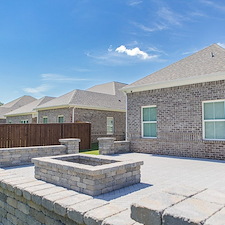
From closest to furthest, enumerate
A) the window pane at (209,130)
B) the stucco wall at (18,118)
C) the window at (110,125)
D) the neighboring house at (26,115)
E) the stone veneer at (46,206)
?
the stone veneer at (46,206) → the window pane at (209,130) → the window at (110,125) → the neighboring house at (26,115) → the stucco wall at (18,118)

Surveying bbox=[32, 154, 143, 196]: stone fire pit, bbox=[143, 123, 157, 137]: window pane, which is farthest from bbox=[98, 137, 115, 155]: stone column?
bbox=[32, 154, 143, 196]: stone fire pit

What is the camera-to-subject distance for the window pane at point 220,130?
9703mm

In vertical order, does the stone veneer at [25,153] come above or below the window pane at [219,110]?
below

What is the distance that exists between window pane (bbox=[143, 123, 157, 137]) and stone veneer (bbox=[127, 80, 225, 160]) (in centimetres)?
32

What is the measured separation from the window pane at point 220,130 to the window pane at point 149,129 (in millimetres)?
3289

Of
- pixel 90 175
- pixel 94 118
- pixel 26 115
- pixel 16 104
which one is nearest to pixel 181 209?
pixel 90 175

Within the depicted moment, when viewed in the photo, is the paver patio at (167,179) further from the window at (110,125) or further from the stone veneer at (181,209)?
the window at (110,125)

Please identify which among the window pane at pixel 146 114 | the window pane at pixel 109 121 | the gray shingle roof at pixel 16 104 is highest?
the gray shingle roof at pixel 16 104

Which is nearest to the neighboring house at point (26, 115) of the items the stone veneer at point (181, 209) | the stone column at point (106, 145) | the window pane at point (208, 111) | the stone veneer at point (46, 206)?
the stone column at point (106, 145)

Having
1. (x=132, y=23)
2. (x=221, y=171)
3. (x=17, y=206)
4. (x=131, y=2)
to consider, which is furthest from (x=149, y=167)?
(x=132, y=23)

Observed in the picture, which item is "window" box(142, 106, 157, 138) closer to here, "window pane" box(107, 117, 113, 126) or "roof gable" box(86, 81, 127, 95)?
"window pane" box(107, 117, 113, 126)

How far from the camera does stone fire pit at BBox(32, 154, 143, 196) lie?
4.78 meters

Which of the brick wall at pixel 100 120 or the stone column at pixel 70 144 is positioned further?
the brick wall at pixel 100 120

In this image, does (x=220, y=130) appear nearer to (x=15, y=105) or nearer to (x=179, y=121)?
(x=179, y=121)
